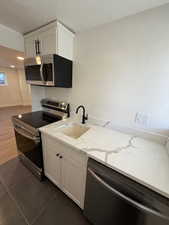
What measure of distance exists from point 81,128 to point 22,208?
121 centimetres

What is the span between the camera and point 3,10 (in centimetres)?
118

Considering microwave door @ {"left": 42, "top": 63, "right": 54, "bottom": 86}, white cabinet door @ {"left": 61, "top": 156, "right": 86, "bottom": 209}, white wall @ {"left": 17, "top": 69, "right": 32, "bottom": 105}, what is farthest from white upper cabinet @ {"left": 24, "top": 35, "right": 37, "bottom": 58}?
white wall @ {"left": 17, "top": 69, "right": 32, "bottom": 105}

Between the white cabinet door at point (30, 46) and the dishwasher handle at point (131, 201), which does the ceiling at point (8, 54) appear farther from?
the dishwasher handle at point (131, 201)

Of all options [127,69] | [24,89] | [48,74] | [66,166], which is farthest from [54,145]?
[24,89]

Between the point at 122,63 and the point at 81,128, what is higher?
the point at 122,63

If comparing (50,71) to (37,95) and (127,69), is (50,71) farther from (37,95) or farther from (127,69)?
(127,69)

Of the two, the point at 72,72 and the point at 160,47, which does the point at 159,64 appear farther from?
the point at 72,72

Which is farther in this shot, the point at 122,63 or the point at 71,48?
the point at 71,48

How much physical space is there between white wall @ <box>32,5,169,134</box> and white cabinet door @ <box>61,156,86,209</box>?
796mm

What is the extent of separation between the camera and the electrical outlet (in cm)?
125

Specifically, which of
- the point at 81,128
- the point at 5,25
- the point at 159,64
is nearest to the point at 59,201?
the point at 81,128

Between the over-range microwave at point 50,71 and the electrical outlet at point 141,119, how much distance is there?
1.15 metres

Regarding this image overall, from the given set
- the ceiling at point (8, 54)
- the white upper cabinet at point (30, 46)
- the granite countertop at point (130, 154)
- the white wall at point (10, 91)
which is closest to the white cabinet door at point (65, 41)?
the white upper cabinet at point (30, 46)

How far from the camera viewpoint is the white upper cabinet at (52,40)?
1.35m
